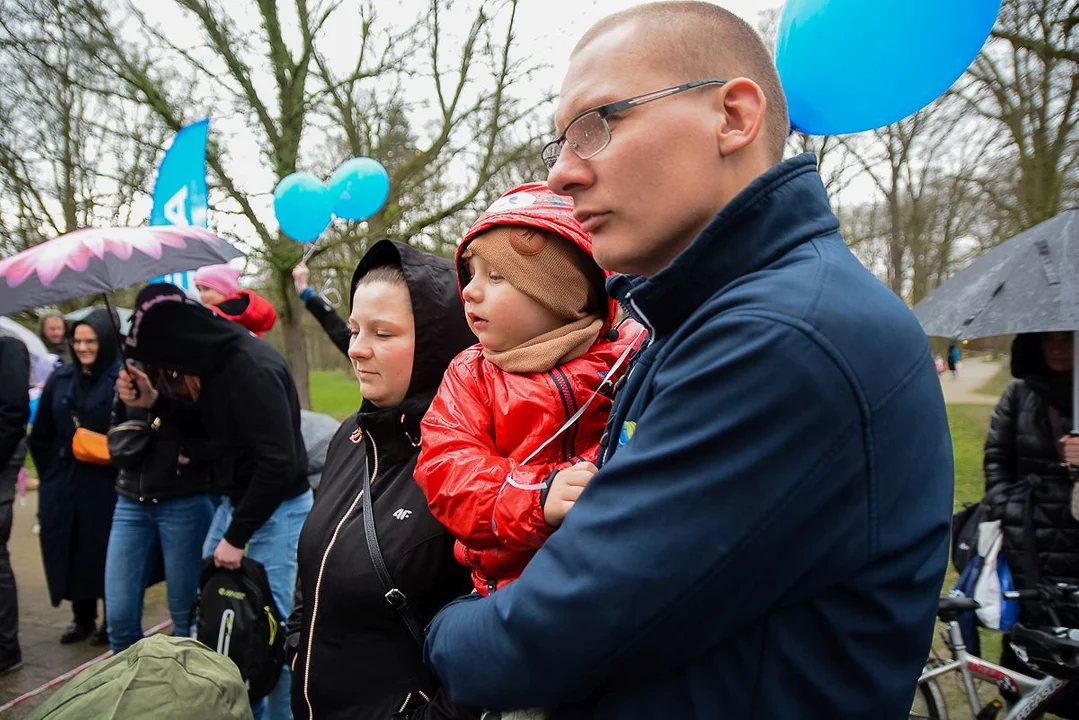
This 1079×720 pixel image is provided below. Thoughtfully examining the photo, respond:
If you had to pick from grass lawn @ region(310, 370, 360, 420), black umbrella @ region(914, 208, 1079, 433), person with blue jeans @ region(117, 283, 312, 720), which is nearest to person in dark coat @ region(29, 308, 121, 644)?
person with blue jeans @ region(117, 283, 312, 720)

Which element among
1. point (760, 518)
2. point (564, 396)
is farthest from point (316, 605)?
point (760, 518)

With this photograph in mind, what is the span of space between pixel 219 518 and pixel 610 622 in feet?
11.0

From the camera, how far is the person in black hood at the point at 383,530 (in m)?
1.71

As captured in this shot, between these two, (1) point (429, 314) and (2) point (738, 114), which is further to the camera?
(1) point (429, 314)

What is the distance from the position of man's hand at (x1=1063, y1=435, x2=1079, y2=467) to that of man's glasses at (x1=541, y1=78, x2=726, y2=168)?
277cm

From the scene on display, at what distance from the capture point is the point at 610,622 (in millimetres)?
804

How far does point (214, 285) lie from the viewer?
433 cm

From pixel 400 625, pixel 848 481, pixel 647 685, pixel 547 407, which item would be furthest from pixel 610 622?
pixel 400 625

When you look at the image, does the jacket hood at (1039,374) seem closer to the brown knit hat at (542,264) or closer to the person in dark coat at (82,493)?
the brown knit hat at (542,264)

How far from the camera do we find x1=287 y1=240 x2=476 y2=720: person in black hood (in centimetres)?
171

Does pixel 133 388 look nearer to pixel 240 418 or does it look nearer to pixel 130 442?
pixel 130 442

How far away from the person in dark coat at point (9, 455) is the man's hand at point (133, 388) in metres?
1.27

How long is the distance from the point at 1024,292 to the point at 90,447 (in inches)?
202

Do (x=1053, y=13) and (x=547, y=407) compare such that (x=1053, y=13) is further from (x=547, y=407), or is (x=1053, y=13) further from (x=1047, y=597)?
(x=547, y=407)
